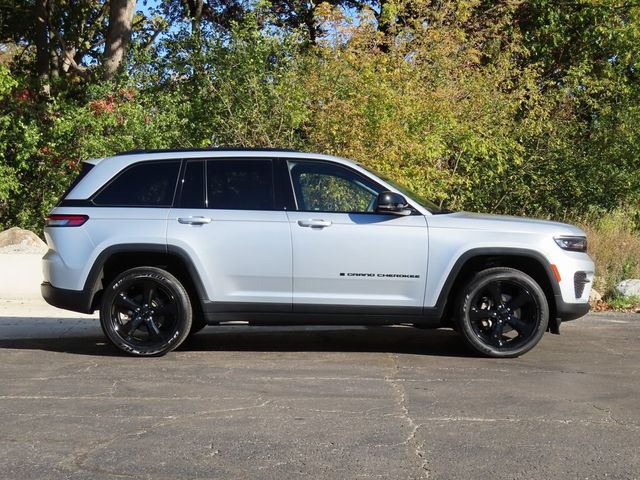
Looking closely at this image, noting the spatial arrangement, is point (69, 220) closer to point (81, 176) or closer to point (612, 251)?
point (81, 176)

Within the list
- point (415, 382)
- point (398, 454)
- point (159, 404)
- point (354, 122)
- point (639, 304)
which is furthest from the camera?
point (354, 122)

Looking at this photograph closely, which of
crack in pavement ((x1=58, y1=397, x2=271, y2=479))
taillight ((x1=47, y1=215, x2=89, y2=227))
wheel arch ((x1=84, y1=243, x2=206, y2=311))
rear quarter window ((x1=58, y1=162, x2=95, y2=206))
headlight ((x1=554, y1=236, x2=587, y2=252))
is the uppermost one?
rear quarter window ((x1=58, y1=162, x2=95, y2=206))

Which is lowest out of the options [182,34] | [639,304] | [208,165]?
[639,304]

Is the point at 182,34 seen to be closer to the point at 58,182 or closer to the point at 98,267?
the point at 58,182

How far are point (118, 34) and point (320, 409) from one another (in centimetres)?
1664

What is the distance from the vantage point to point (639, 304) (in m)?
12.7

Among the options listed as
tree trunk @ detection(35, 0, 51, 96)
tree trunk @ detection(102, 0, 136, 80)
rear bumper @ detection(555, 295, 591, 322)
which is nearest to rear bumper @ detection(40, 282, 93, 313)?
rear bumper @ detection(555, 295, 591, 322)

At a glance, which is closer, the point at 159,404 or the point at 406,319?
the point at 159,404

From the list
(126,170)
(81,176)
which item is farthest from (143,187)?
(81,176)

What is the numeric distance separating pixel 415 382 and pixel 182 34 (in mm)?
12524

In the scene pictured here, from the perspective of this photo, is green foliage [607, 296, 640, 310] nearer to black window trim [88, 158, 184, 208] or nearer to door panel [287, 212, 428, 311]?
door panel [287, 212, 428, 311]

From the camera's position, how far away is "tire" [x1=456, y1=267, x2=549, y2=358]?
820 cm

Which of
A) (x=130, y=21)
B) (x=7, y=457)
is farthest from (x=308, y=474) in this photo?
(x=130, y=21)

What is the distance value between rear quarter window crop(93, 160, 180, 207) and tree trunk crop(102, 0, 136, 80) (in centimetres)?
1291
